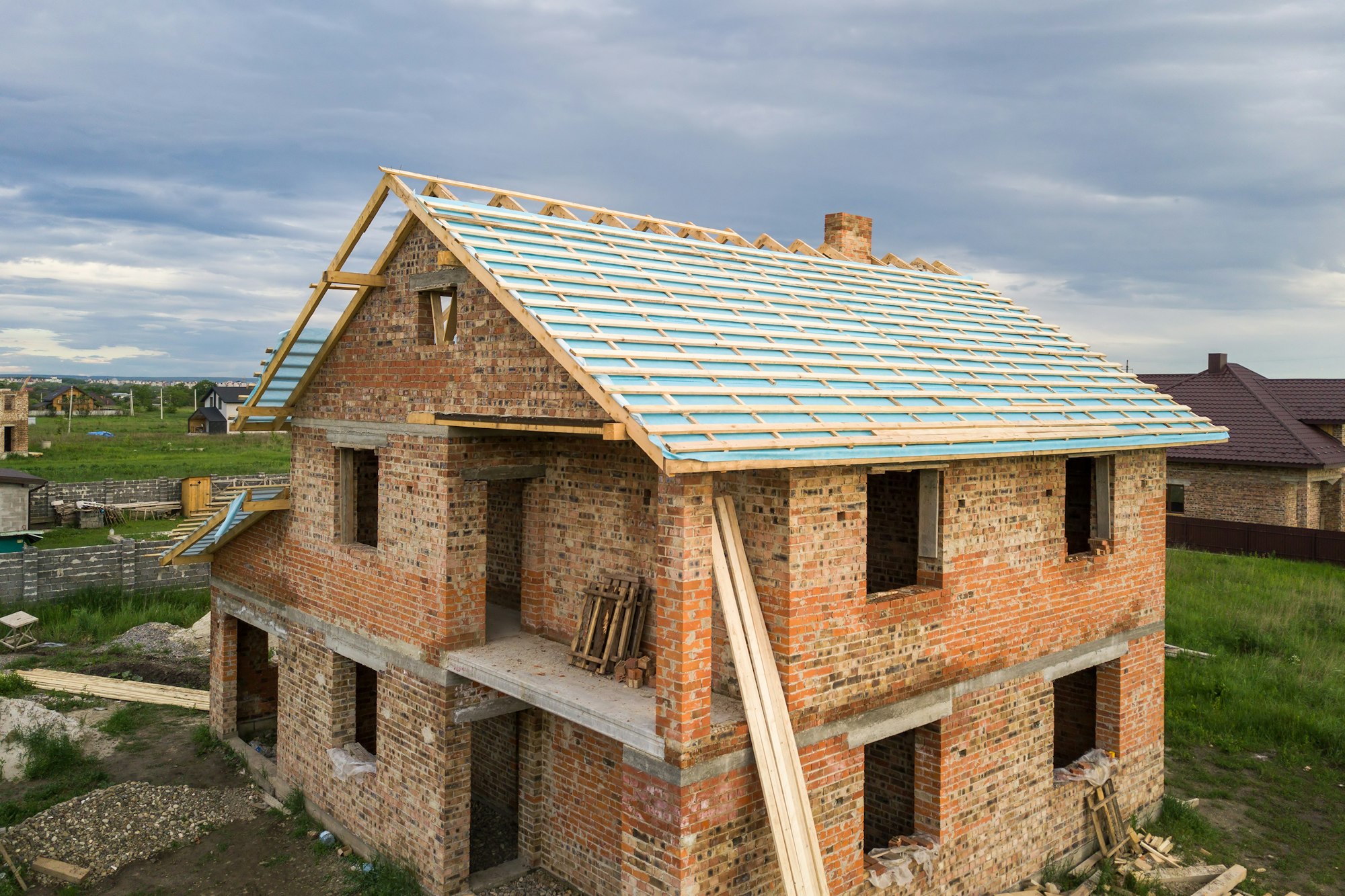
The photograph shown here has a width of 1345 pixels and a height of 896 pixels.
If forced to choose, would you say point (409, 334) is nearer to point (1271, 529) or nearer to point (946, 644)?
point (946, 644)

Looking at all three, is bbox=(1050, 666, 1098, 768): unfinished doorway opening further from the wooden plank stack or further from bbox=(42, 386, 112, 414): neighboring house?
bbox=(42, 386, 112, 414): neighboring house

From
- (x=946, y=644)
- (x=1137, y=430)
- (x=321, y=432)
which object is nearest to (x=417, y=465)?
(x=321, y=432)

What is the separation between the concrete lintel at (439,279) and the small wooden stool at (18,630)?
15534 mm

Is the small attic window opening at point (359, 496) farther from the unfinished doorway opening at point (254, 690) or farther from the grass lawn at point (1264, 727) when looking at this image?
the grass lawn at point (1264, 727)

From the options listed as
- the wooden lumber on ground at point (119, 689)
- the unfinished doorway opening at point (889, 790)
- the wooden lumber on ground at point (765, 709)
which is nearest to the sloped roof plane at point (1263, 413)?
the unfinished doorway opening at point (889, 790)

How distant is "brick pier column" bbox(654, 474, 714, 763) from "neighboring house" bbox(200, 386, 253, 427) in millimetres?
82303

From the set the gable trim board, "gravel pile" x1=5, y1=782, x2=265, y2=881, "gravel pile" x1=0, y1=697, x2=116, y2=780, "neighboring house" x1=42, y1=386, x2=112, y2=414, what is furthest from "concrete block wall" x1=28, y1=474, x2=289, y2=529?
"neighboring house" x1=42, y1=386, x2=112, y2=414

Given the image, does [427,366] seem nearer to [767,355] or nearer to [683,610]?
[767,355]

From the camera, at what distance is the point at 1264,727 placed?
14164 millimetres

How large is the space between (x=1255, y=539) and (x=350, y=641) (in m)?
26.1

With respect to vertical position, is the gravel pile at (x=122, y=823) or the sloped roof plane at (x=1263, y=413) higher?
the sloped roof plane at (x=1263, y=413)

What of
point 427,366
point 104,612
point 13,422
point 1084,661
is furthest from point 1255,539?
point 13,422

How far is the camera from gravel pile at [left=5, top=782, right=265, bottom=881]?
10297 mm

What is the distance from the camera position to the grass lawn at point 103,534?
28.7m
